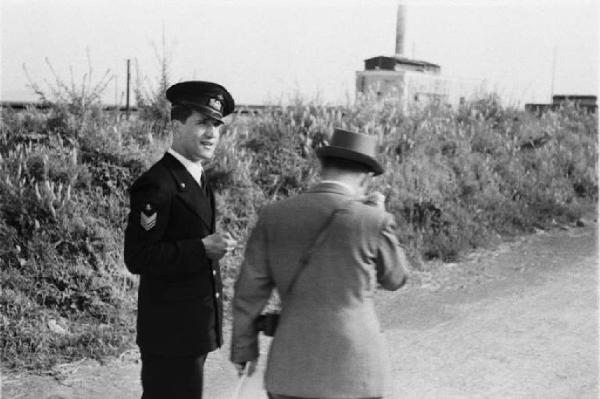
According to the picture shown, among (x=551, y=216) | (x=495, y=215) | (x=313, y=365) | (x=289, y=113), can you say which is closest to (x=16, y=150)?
(x=289, y=113)

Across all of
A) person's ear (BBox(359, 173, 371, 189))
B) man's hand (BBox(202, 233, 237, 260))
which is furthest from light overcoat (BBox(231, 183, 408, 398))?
man's hand (BBox(202, 233, 237, 260))

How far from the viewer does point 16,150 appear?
7059 mm

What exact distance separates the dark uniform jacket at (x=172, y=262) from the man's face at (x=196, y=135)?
96mm

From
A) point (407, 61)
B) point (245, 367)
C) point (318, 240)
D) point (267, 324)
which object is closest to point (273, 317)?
point (267, 324)

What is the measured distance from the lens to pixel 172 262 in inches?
128

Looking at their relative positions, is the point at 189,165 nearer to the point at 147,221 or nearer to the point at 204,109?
the point at 204,109

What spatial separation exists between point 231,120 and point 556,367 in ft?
17.6

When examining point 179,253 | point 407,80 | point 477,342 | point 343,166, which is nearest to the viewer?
point 343,166

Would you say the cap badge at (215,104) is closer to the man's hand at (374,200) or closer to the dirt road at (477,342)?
the man's hand at (374,200)

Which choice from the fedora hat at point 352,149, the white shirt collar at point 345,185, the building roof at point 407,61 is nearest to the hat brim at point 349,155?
the fedora hat at point 352,149

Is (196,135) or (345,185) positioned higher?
(196,135)

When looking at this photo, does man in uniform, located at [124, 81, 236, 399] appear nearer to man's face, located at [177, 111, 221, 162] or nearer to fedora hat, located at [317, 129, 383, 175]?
man's face, located at [177, 111, 221, 162]

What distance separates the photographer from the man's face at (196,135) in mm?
3457

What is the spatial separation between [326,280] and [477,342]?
3560mm
